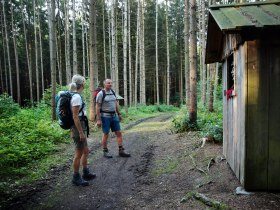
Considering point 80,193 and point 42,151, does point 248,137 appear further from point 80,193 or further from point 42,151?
point 42,151

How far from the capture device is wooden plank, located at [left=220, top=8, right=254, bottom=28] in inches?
158

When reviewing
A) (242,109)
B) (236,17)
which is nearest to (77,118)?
(242,109)

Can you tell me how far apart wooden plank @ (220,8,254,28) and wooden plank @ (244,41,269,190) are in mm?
366

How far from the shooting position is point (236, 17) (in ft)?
14.7

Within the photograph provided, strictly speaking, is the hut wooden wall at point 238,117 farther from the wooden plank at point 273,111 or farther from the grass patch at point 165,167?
the grass patch at point 165,167

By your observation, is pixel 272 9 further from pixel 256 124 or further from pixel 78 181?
pixel 78 181

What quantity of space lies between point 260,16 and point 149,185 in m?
3.68

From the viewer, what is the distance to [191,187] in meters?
4.98

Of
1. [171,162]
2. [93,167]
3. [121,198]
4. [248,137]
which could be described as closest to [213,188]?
[248,137]

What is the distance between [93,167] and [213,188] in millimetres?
3076

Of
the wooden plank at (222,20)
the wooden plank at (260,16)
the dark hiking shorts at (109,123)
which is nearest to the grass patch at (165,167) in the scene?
the dark hiking shorts at (109,123)

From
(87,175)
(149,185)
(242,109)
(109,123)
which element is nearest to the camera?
(242,109)

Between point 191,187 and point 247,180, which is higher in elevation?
point 247,180

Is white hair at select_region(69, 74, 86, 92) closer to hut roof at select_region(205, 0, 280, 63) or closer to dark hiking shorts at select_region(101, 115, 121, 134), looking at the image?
dark hiking shorts at select_region(101, 115, 121, 134)
